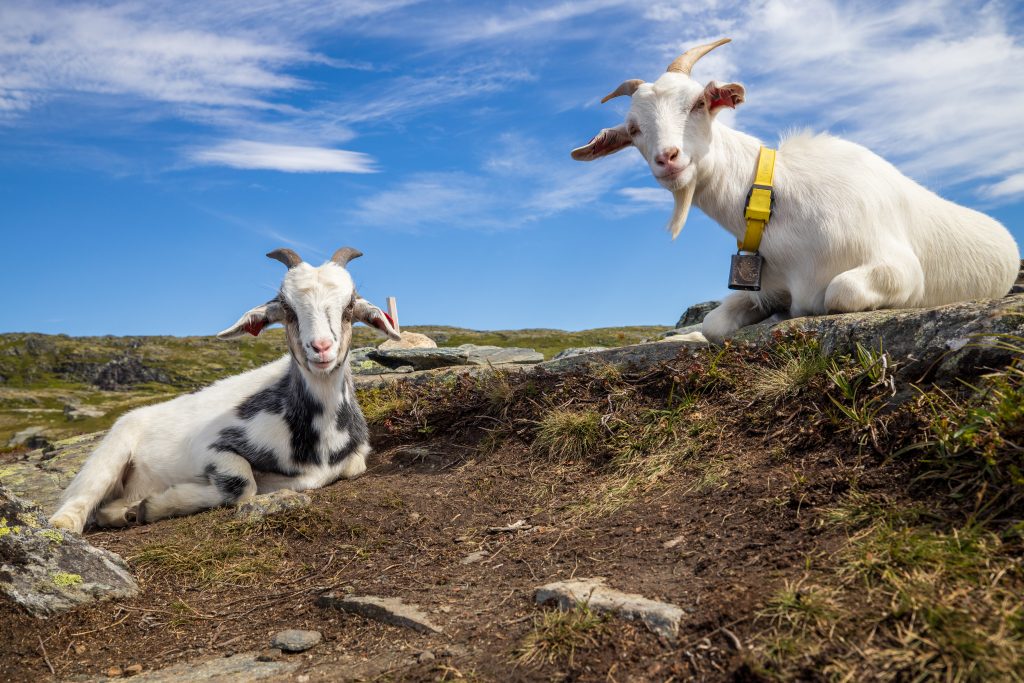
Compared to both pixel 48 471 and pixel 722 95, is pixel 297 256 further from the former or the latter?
pixel 48 471

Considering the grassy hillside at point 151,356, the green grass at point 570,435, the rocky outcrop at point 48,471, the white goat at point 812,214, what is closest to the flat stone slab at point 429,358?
the rocky outcrop at point 48,471

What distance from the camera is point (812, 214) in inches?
351

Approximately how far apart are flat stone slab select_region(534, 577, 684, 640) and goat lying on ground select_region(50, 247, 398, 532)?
3.98 meters

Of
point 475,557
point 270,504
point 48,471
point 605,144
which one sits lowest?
point 475,557

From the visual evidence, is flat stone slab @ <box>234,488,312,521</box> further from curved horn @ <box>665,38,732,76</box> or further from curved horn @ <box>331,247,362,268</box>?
curved horn @ <box>665,38,732,76</box>

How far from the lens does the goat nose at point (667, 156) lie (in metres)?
8.49

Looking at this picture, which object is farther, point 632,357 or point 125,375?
point 125,375

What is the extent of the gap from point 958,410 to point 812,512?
1.43 meters

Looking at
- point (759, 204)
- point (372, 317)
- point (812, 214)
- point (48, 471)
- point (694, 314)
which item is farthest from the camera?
point (694, 314)

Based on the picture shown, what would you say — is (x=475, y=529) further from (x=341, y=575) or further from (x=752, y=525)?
(x=752, y=525)

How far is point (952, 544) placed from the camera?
447 centimetres

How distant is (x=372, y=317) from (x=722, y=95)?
4570mm

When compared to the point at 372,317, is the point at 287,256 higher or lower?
higher

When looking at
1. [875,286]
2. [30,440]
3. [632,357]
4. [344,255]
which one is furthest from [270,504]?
[30,440]
